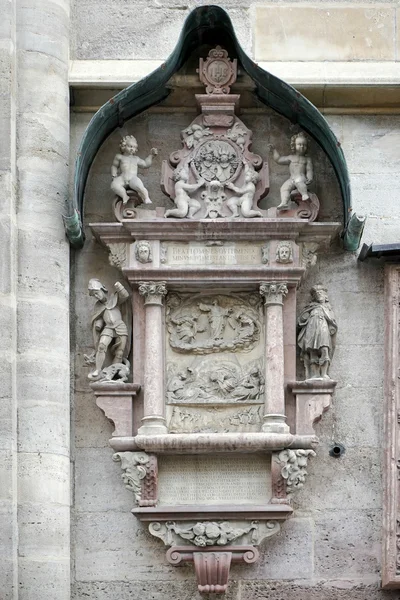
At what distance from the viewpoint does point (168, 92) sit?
1304cm

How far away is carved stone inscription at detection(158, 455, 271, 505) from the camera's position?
12.5 meters

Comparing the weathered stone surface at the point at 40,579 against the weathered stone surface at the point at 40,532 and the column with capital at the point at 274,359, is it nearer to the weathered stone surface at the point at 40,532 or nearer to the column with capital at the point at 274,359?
the weathered stone surface at the point at 40,532

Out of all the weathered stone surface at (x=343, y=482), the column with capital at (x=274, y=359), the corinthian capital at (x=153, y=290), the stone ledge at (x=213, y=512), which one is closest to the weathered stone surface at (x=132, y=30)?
the corinthian capital at (x=153, y=290)

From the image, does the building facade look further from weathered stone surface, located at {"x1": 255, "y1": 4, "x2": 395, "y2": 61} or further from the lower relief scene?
the lower relief scene

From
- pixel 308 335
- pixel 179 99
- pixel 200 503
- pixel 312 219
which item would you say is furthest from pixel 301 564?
pixel 179 99

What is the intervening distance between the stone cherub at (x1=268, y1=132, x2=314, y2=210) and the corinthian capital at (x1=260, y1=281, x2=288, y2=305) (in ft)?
1.89

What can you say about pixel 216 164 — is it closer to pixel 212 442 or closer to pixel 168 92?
pixel 168 92

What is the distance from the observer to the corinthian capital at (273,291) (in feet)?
41.3

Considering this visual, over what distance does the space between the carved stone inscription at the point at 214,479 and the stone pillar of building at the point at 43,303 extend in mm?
720

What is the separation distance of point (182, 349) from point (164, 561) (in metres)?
1.49

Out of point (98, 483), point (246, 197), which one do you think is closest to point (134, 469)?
point (98, 483)

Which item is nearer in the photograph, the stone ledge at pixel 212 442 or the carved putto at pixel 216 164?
the stone ledge at pixel 212 442

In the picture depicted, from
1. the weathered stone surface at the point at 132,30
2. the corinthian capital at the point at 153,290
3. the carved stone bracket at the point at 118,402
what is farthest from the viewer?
the weathered stone surface at the point at 132,30

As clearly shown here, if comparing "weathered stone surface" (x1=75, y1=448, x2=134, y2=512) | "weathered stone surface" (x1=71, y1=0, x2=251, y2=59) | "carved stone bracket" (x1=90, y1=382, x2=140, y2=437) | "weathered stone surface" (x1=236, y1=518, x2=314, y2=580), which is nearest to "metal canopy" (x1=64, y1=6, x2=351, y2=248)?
"weathered stone surface" (x1=71, y1=0, x2=251, y2=59)
